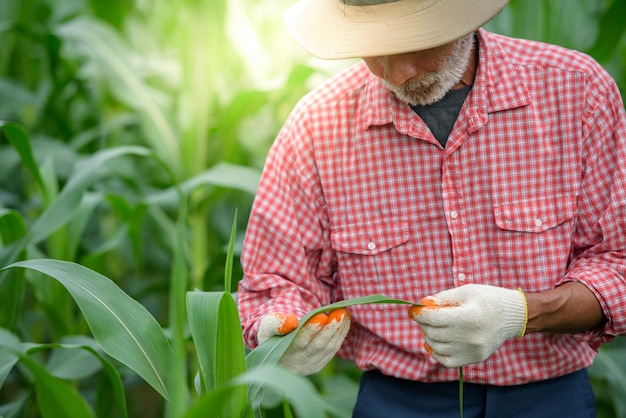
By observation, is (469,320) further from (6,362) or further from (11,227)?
(11,227)

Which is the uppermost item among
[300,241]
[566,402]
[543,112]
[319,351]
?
[543,112]

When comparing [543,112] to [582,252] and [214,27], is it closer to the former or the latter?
[582,252]

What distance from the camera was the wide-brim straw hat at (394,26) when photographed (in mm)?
1323

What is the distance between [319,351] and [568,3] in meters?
1.21

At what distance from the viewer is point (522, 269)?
1.48m

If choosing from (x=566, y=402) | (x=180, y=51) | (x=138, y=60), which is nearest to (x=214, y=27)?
(x=180, y=51)

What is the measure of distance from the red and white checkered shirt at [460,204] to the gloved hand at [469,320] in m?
0.14

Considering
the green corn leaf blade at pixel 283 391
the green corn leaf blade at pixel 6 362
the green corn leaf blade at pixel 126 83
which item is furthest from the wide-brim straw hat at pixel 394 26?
the green corn leaf blade at pixel 126 83

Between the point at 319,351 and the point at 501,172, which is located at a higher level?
the point at 501,172

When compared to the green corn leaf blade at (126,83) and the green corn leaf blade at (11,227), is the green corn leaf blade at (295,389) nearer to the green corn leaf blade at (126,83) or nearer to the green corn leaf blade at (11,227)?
the green corn leaf blade at (11,227)

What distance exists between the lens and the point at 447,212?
1479mm

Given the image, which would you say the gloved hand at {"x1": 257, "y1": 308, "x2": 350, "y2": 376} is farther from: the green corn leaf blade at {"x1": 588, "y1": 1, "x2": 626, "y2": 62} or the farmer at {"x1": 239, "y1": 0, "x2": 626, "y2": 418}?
the green corn leaf blade at {"x1": 588, "y1": 1, "x2": 626, "y2": 62}

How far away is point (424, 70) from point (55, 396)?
780 millimetres

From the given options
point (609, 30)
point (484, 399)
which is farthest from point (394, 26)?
point (609, 30)
